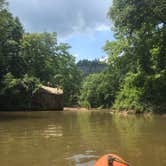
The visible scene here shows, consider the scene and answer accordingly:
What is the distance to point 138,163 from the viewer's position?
28.7ft

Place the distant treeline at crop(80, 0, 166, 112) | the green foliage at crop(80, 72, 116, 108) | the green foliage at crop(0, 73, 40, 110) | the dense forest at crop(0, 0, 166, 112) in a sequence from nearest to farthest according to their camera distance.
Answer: the distant treeline at crop(80, 0, 166, 112) → the dense forest at crop(0, 0, 166, 112) → the green foliage at crop(0, 73, 40, 110) → the green foliage at crop(80, 72, 116, 108)

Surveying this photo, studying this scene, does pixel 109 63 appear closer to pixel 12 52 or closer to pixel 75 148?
pixel 12 52

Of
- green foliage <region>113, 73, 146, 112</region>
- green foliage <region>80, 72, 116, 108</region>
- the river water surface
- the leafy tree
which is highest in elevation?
the leafy tree

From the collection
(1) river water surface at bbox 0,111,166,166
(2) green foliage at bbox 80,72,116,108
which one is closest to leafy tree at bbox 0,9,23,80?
(2) green foliage at bbox 80,72,116,108

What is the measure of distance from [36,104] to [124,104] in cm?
1381

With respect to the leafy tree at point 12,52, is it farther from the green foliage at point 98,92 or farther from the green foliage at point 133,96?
the green foliage at point 98,92

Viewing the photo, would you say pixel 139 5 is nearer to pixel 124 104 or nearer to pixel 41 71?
pixel 124 104

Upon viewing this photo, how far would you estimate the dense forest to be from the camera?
26733mm

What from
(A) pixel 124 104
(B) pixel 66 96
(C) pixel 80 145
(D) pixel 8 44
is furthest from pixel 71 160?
(B) pixel 66 96

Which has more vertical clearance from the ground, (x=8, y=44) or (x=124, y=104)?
(x=8, y=44)

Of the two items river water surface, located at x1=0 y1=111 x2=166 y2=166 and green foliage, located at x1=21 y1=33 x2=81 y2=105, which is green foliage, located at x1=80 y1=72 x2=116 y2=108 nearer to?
green foliage, located at x1=21 y1=33 x2=81 y2=105

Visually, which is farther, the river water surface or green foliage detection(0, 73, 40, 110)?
green foliage detection(0, 73, 40, 110)

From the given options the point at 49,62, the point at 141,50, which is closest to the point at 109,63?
the point at 141,50

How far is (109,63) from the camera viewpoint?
3503 centimetres
